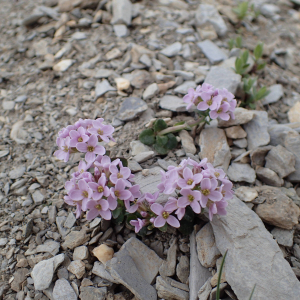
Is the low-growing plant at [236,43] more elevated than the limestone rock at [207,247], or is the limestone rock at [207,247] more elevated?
the low-growing plant at [236,43]

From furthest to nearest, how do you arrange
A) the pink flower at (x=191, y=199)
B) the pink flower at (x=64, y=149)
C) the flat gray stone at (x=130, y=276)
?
the pink flower at (x=64, y=149)
the flat gray stone at (x=130, y=276)
the pink flower at (x=191, y=199)

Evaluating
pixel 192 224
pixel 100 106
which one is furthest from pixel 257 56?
pixel 192 224

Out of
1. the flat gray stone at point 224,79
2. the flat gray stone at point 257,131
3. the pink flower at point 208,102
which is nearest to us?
the pink flower at point 208,102

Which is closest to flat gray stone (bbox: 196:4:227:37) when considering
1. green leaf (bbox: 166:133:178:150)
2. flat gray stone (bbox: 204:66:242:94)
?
flat gray stone (bbox: 204:66:242:94)

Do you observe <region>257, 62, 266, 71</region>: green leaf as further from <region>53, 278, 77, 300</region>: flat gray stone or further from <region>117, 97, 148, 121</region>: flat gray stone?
<region>53, 278, 77, 300</region>: flat gray stone

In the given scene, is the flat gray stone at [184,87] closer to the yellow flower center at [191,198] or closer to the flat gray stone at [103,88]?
the flat gray stone at [103,88]

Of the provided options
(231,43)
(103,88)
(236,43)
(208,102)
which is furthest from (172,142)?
(236,43)

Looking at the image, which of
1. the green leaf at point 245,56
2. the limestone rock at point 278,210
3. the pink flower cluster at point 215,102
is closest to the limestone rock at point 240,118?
the pink flower cluster at point 215,102
